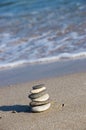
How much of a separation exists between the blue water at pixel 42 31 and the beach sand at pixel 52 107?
109 centimetres

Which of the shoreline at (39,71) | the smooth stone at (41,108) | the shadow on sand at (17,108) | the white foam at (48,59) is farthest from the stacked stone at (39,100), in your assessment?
the white foam at (48,59)

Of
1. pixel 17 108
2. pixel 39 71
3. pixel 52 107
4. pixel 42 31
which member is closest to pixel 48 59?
pixel 39 71

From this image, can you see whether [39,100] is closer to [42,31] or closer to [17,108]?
[17,108]

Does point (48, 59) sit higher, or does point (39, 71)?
point (48, 59)

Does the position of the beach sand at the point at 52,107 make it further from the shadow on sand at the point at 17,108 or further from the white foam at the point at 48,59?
the white foam at the point at 48,59

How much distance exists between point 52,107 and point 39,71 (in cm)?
164

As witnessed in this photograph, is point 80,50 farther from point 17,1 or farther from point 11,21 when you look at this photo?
point 17,1

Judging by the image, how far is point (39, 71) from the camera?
19.0ft

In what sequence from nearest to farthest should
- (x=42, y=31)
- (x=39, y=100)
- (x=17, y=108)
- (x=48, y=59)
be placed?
(x=39, y=100), (x=17, y=108), (x=48, y=59), (x=42, y=31)

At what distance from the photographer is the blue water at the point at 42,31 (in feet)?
21.0

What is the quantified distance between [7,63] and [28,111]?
2.13 m

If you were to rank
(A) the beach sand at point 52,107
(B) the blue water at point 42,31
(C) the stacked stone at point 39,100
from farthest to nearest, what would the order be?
(B) the blue water at point 42,31 → (C) the stacked stone at point 39,100 → (A) the beach sand at point 52,107

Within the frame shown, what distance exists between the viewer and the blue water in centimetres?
641

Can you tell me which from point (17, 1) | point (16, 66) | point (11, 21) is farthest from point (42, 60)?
point (17, 1)
